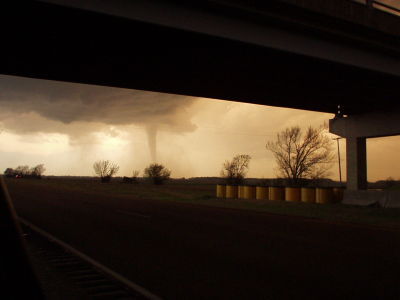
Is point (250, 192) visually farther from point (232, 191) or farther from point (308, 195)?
point (308, 195)

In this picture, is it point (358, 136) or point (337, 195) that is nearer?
point (337, 195)

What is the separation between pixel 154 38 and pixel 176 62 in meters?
2.92

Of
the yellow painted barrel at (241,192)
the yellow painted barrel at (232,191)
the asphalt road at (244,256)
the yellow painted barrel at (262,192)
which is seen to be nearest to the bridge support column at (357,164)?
the yellow painted barrel at (262,192)

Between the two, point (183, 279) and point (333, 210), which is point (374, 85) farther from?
point (183, 279)

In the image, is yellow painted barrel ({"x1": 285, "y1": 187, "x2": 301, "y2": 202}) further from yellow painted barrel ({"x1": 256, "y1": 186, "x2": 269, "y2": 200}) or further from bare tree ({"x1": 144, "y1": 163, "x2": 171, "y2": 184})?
bare tree ({"x1": 144, "y1": 163, "x2": 171, "y2": 184})

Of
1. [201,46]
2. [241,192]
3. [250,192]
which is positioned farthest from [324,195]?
[201,46]

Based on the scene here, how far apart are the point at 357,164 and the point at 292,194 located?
5034 mm

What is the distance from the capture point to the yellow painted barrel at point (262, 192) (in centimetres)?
2792

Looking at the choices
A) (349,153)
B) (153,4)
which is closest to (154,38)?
(153,4)

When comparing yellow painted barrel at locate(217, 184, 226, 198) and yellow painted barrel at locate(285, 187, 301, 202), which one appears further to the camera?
yellow painted barrel at locate(217, 184, 226, 198)

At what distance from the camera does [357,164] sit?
27.0 m

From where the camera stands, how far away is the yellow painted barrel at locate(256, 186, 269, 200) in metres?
27.9

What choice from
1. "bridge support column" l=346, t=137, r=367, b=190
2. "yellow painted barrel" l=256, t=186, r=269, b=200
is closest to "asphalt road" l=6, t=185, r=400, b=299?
"yellow painted barrel" l=256, t=186, r=269, b=200

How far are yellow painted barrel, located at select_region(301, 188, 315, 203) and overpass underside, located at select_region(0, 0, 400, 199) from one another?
21.1ft
